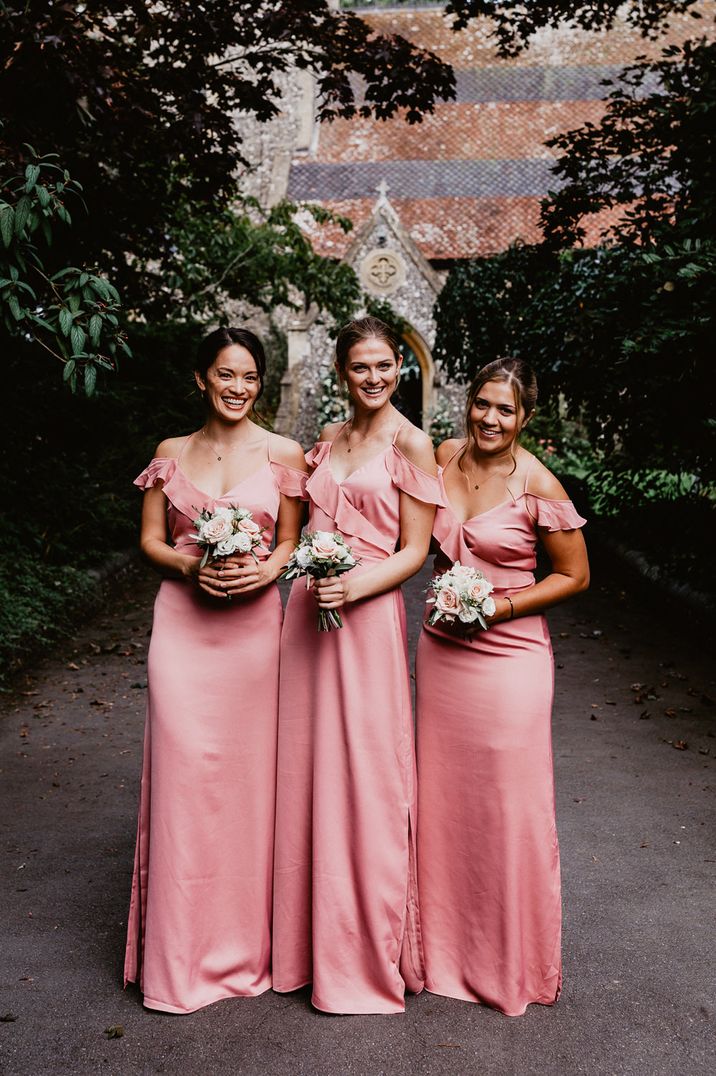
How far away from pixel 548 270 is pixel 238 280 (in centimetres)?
426

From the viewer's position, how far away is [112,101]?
241 inches

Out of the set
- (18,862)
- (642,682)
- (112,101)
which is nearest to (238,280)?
(112,101)

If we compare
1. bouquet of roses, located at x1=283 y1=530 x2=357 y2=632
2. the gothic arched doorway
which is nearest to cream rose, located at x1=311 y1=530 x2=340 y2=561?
bouquet of roses, located at x1=283 y1=530 x2=357 y2=632

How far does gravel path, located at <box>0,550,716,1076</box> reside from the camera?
311 centimetres

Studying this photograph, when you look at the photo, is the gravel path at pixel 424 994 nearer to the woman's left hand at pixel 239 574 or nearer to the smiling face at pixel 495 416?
the woman's left hand at pixel 239 574

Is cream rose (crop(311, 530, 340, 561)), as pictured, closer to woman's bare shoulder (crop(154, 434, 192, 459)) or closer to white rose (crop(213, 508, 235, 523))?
white rose (crop(213, 508, 235, 523))

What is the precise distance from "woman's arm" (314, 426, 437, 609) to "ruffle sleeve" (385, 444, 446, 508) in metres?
0.02

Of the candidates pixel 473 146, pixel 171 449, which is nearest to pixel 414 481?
pixel 171 449

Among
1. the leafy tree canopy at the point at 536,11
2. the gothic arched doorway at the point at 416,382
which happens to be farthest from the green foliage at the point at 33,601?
the gothic arched doorway at the point at 416,382

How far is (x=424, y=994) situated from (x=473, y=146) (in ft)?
100

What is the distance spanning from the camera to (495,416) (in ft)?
11.2

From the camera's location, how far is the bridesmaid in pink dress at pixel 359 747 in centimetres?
334

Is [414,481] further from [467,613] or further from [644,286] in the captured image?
[644,286]

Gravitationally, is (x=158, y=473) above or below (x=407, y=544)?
above
